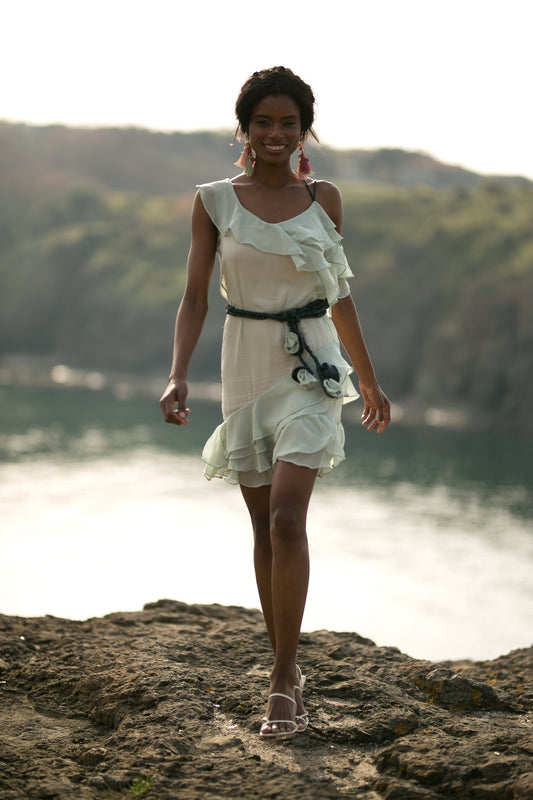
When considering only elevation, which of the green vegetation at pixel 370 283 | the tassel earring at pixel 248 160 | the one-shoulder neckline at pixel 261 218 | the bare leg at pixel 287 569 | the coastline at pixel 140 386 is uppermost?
the green vegetation at pixel 370 283

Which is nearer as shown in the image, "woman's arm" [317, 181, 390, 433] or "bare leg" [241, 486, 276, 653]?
"bare leg" [241, 486, 276, 653]

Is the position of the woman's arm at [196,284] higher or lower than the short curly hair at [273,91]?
lower

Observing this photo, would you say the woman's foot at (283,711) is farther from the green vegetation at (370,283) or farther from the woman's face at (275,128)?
the green vegetation at (370,283)

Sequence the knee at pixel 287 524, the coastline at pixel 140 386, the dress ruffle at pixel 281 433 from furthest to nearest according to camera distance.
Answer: the coastline at pixel 140 386, the dress ruffle at pixel 281 433, the knee at pixel 287 524

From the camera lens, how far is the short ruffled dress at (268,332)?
12.5 ft

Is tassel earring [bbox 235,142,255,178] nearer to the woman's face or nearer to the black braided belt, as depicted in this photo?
the woman's face

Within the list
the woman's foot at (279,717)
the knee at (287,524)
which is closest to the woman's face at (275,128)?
the knee at (287,524)

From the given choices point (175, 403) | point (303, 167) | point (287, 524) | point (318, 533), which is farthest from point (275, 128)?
point (318, 533)

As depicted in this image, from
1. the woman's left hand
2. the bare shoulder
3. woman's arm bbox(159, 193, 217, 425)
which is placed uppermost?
the bare shoulder

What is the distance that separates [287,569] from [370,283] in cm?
4904

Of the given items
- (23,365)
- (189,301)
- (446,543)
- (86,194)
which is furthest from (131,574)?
(86,194)

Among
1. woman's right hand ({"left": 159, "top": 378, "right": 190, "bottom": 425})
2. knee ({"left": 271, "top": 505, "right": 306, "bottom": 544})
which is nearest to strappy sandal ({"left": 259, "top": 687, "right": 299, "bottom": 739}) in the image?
knee ({"left": 271, "top": 505, "right": 306, "bottom": 544})

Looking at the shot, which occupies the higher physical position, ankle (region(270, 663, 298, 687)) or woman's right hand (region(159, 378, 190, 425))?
woman's right hand (region(159, 378, 190, 425))

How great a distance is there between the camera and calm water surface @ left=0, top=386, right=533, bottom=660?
14.1 metres
